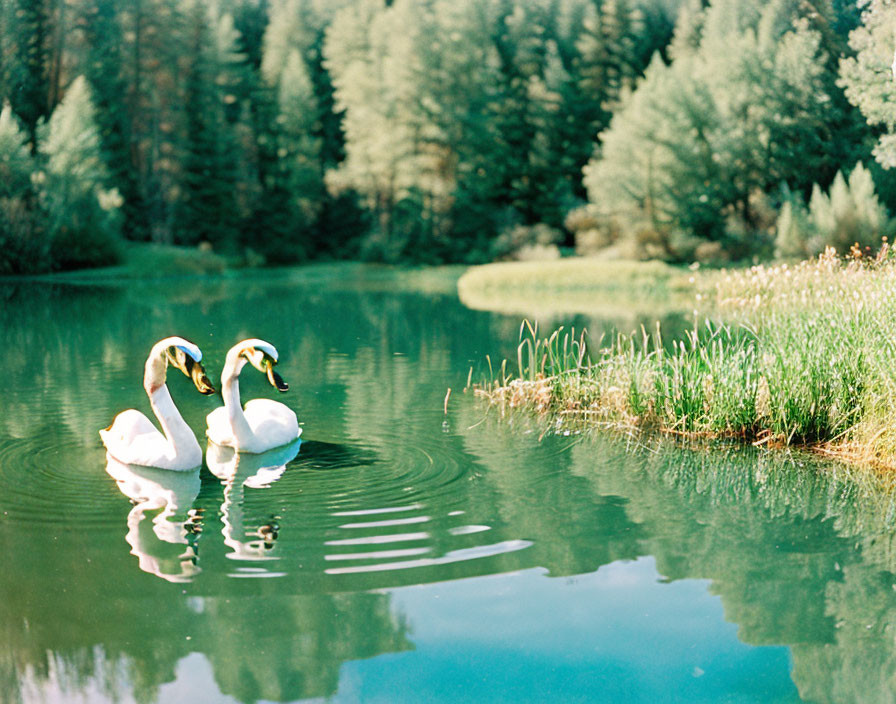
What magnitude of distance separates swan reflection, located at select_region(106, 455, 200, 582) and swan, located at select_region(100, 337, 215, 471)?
0.34ft

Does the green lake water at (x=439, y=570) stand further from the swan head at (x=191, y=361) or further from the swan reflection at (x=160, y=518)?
the swan head at (x=191, y=361)

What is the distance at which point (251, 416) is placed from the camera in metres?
9.00

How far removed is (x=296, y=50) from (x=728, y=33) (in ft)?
69.6

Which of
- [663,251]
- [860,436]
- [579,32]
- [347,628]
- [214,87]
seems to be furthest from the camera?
[579,32]

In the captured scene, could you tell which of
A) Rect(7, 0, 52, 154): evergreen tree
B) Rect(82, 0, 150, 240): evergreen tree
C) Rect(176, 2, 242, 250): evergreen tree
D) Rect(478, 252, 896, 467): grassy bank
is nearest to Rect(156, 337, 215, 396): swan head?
Rect(478, 252, 896, 467): grassy bank

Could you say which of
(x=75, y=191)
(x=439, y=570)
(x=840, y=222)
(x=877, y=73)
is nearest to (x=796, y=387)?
(x=439, y=570)

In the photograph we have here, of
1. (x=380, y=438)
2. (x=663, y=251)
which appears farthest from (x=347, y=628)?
(x=663, y=251)

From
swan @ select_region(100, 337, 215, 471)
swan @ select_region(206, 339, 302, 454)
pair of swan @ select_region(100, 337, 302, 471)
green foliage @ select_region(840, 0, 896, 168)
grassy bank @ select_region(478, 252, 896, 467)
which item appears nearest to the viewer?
swan @ select_region(100, 337, 215, 471)

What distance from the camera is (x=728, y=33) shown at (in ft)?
143

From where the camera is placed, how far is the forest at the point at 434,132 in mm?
36562

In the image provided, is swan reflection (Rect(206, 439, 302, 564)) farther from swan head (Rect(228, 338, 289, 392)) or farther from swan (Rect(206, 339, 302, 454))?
swan head (Rect(228, 338, 289, 392))

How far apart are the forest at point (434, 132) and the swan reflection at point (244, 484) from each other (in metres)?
27.9

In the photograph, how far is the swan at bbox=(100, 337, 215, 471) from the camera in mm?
7727

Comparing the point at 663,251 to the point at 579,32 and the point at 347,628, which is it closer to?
the point at 579,32
